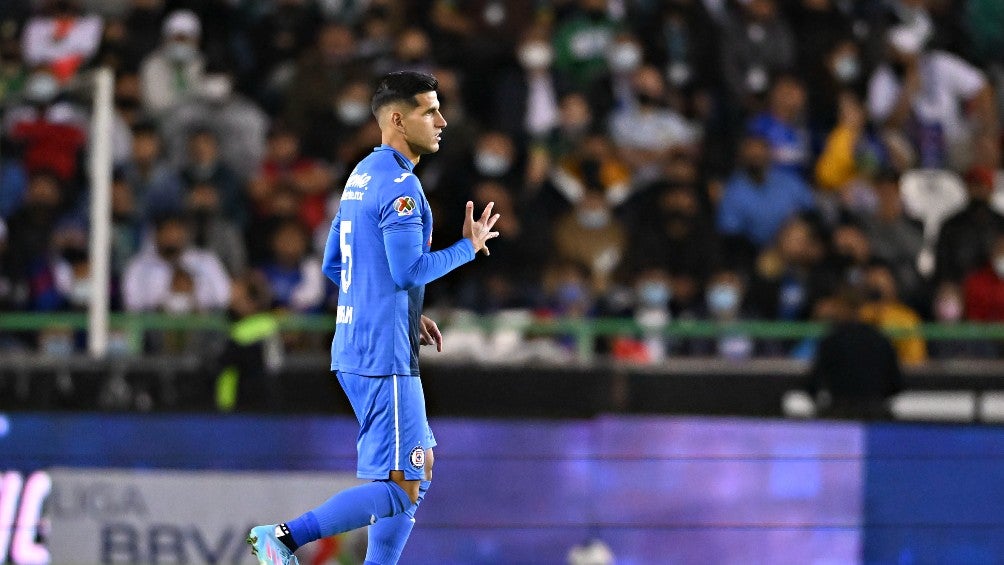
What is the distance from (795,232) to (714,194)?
2.87ft

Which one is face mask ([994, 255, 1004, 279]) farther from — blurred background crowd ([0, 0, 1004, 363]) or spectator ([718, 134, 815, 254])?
spectator ([718, 134, 815, 254])

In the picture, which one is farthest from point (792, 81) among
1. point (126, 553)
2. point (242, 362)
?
point (126, 553)

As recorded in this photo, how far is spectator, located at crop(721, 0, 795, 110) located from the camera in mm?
16266

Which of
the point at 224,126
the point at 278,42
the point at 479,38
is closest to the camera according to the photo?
the point at 224,126

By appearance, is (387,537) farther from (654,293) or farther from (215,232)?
(215,232)

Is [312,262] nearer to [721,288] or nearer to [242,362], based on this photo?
[242,362]

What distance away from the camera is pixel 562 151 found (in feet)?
51.2

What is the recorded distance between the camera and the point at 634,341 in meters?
14.0

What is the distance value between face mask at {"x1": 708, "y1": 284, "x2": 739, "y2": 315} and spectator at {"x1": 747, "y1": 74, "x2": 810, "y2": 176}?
1.57 metres

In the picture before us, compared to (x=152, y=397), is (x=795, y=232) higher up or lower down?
higher up

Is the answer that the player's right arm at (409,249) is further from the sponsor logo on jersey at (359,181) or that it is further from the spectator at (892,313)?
the spectator at (892,313)

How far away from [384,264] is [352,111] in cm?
835

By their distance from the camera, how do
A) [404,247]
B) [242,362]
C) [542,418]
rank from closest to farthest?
[404,247] < [542,418] < [242,362]

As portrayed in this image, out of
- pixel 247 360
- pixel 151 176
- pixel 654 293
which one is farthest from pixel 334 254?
pixel 151 176
